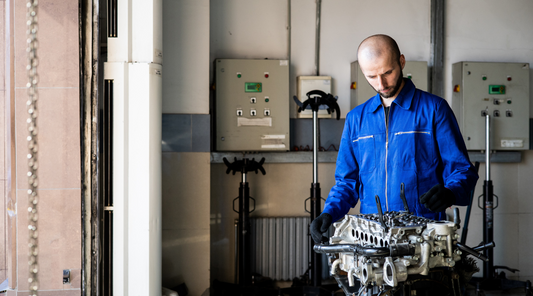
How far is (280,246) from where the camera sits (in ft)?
13.6

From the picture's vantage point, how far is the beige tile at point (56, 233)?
2.73m

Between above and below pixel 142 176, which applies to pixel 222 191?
below

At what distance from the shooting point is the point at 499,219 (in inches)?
175

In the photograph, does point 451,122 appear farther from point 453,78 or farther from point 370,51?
point 453,78

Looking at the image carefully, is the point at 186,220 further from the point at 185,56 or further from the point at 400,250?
the point at 400,250

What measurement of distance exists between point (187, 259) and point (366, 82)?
2.31 meters

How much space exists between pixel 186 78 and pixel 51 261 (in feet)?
5.69

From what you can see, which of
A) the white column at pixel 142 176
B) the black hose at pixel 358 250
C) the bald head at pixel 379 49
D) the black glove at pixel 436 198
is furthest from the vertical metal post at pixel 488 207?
the black hose at pixel 358 250

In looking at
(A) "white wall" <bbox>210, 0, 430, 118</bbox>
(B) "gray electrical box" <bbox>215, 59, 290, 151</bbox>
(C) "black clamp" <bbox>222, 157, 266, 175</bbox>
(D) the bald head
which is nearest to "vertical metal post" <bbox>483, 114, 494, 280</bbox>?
(A) "white wall" <bbox>210, 0, 430, 118</bbox>

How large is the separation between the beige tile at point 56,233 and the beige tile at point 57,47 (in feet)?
2.40

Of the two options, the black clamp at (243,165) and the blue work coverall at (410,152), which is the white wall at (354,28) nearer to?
the black clamp at (243,165)

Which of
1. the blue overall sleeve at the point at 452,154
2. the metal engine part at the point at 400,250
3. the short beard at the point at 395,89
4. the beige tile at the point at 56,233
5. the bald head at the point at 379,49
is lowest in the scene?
the beige tile at the point at 56,233

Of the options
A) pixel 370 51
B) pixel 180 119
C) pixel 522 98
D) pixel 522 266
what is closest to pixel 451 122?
pixel 370 51

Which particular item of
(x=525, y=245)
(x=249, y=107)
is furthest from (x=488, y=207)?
(x=249, y=107)
